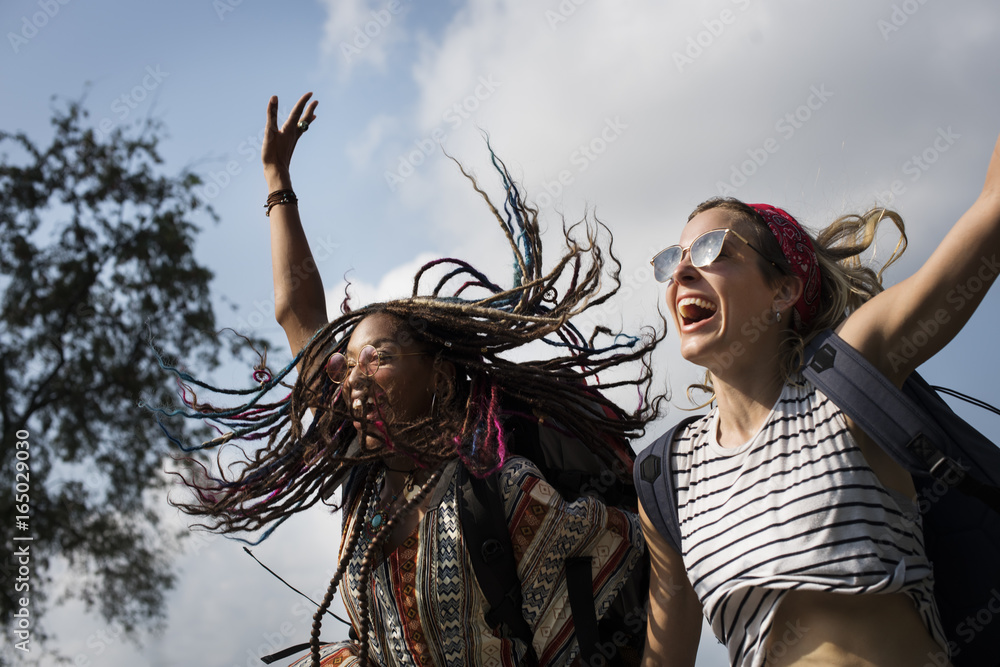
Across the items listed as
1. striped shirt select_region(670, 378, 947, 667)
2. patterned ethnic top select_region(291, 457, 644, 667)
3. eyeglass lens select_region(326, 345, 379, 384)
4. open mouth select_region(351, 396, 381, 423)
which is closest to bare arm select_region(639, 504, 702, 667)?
striped shirt select_region(670, 378, 947, 667)

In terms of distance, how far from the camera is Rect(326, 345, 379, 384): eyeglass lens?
300 cm

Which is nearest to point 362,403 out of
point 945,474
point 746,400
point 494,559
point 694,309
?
point 494,559

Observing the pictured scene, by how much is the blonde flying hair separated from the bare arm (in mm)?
690

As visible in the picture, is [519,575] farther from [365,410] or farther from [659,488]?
[365,410]

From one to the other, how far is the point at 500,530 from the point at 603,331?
0.98 metres

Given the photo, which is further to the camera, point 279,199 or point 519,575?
point 279,199

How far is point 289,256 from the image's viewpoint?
367 centimetres

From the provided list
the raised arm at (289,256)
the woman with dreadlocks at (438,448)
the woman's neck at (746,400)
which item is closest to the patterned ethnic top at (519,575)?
the woman with dreadlocks at (438,448)

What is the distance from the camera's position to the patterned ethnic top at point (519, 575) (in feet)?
8.98

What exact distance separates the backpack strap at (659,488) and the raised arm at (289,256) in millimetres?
1705

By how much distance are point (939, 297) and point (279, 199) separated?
2.86 metres

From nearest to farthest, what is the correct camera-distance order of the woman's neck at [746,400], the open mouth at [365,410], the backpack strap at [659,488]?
the woman's neck at [746,400] → the backpack strap at [659,488] → the open mouth at [365,410]

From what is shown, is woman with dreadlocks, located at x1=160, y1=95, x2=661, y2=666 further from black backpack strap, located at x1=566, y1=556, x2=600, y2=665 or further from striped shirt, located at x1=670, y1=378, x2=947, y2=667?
striped shirt, located at x1=670, y1=378, x2=947, y2=667

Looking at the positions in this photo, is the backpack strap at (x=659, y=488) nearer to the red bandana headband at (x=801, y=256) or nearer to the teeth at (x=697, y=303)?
the teeth at (x=697, y=303)
